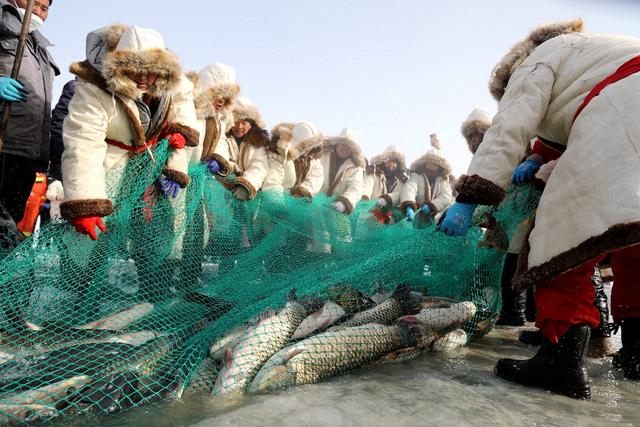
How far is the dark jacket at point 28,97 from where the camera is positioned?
354cm

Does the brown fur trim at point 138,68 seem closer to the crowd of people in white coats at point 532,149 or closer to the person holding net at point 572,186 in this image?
the crowd of people in white coats at point 532,149

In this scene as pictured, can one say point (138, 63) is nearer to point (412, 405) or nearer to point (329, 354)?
point (329, 354)

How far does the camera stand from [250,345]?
101 inches

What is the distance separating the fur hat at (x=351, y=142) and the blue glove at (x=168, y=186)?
575 centimetres

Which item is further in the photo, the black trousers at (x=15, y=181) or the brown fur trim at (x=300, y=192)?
the brown fur trim at (x=300, y=192)

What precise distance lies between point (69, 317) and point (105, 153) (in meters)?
1.30

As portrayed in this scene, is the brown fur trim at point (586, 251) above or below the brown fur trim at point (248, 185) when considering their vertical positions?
above

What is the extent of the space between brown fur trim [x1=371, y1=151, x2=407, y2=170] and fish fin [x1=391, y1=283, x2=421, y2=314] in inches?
318

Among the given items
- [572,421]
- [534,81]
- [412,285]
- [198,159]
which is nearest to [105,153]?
[198,159]

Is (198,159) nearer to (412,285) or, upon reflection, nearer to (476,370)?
(412,285)

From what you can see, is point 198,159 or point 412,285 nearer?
point 412,285

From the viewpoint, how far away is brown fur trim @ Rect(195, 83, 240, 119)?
5.63 meters

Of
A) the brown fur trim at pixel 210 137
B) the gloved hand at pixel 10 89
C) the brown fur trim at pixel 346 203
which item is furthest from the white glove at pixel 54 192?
the brown fur trim at pixel 346 203

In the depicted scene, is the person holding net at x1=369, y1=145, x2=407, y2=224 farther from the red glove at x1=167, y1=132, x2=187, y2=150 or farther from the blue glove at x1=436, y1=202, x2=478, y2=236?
the blue glove at x1=436, y1=202, x2=478, y2=236
